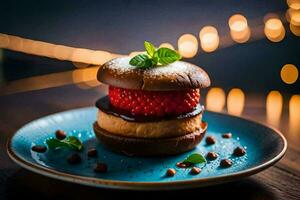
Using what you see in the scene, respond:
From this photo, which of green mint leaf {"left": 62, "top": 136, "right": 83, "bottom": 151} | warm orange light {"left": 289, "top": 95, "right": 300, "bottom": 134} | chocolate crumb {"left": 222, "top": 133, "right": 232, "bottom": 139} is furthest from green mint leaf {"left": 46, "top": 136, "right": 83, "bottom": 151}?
warm orange light {"left": 289, "top": 95, "right": 300, "bottom": 134}

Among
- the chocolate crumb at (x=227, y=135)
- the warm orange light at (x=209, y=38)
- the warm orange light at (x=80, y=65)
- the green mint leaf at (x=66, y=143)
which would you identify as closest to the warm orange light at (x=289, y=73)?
the warm orange light at (x=209, y=38)

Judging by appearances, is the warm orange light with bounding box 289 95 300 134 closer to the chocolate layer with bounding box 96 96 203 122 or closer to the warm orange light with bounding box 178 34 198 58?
the chocolate layer with bounding box 96 96 203 122

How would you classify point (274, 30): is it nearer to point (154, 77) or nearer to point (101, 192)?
point (154, 77)

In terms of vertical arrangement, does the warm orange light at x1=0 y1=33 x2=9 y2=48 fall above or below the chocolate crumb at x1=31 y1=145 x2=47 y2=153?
above

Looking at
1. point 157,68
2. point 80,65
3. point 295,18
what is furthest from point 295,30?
point 157,68

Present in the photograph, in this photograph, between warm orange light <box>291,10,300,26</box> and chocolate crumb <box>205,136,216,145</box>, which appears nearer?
chocolate crumb <box>205,136,216,145</box>

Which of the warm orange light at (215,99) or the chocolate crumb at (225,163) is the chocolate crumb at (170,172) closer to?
the chocolate crumb at (225,163)

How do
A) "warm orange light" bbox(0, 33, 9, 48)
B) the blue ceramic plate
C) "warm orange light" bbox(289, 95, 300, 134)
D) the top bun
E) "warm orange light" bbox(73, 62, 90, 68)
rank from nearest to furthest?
the blue ceramic plate
the top bun
"warm orange light" bbox(289, 95, 300, 134)
"warm orange light" bbox(0, 33, 9, 48)
"warm orange light" bbox(73, 62, 90, 68)
